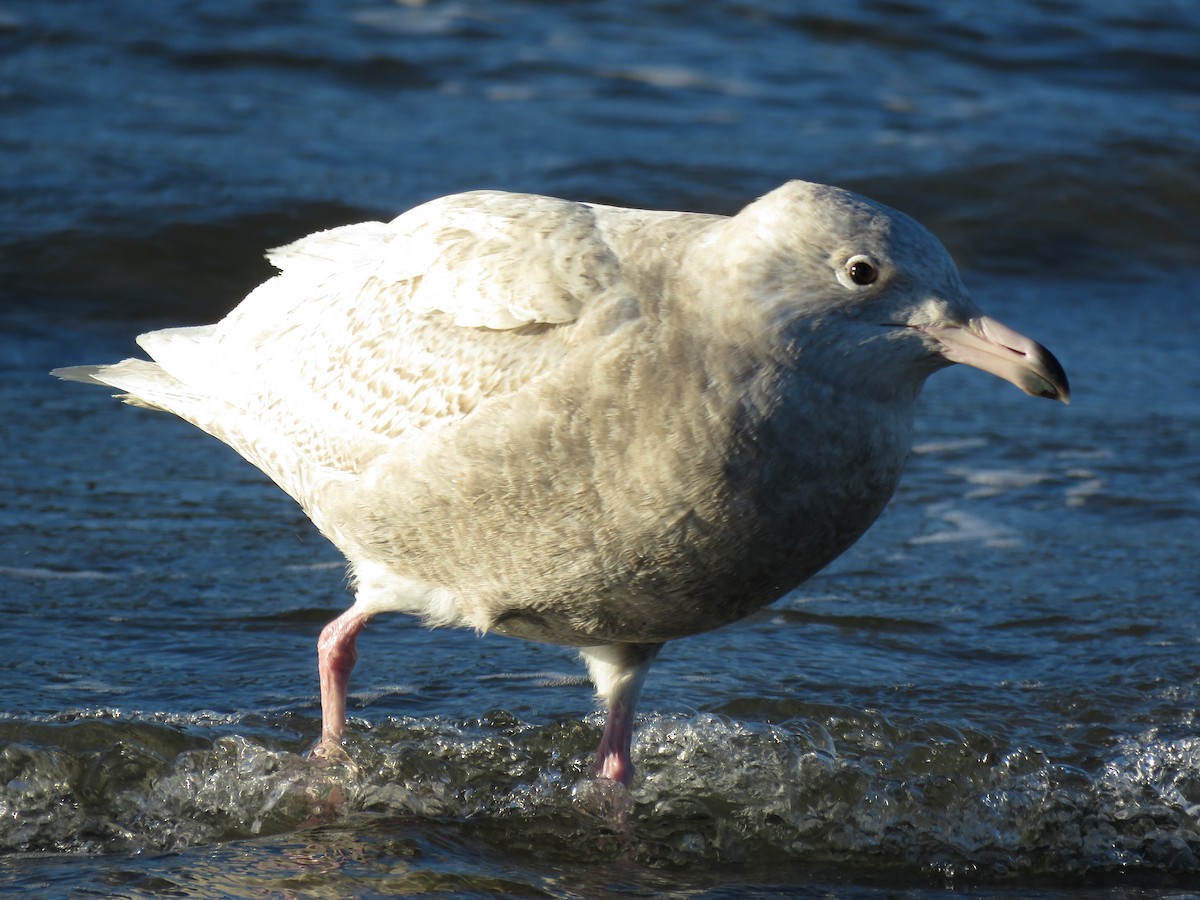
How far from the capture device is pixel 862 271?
403 centimetres

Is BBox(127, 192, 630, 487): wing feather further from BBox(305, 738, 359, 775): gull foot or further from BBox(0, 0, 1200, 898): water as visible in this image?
BBox(0, 0, 1200, 898): water

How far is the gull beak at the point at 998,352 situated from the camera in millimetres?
4012

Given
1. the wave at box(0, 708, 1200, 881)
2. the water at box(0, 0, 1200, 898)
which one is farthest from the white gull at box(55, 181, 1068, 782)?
the water at box(0, 0, 1200, 898)

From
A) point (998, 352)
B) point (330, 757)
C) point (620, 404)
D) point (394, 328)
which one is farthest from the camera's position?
point (330, 757)

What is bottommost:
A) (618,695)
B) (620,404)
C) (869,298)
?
(618,695)

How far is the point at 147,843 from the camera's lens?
4.68 m

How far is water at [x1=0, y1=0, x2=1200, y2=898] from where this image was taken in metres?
4.88

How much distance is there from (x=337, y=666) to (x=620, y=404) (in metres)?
1.59

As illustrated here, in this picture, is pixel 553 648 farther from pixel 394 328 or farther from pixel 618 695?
pixel 394 328

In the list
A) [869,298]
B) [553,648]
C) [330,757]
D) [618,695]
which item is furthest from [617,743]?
[869,298]

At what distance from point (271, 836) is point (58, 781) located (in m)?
0.64

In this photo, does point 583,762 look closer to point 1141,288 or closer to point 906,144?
point 1141,288

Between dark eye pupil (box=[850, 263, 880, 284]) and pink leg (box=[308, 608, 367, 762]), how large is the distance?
2.00m

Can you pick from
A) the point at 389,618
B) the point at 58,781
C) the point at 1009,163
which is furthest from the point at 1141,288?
the point at 58,781
